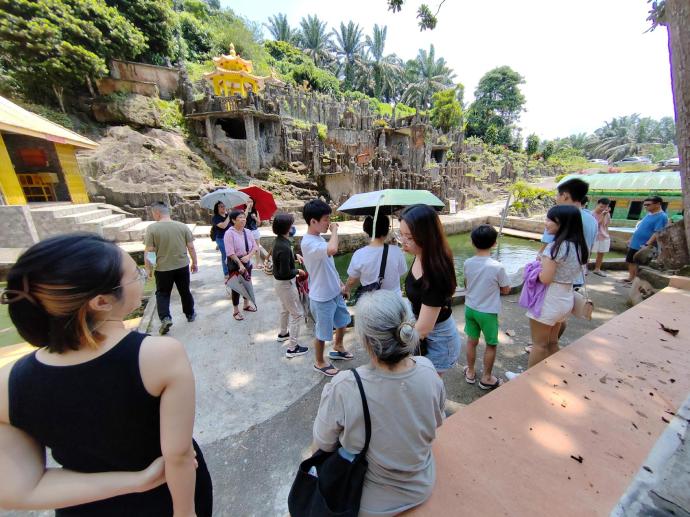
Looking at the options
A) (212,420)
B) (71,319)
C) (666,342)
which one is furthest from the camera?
(666,342)

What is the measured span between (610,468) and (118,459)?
234 cm

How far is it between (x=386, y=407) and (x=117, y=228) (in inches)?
453

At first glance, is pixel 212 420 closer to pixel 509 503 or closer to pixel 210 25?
pixel 509 503

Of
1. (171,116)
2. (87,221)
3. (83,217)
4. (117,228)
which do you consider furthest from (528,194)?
(171,116)

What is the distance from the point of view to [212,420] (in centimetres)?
243

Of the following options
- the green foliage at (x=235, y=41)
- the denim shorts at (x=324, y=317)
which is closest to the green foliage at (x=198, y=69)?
the green foliage at (x=235, y=41)

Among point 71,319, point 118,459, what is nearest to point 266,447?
point 118,459

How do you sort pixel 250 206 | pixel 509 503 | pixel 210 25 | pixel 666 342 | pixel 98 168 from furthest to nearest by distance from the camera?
pixel 210 25 < pixel 98 168 < pixel 250 206 < pixel 666 342 < pixel 509 503

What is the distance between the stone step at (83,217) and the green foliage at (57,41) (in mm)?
8998

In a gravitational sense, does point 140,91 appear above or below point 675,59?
above

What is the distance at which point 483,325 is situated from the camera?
2633 millimetres

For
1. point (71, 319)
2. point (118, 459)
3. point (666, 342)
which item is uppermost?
point (71, 319)

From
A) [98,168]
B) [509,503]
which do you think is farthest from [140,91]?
[509,503]

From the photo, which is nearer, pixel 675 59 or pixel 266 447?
pixel 266 447
